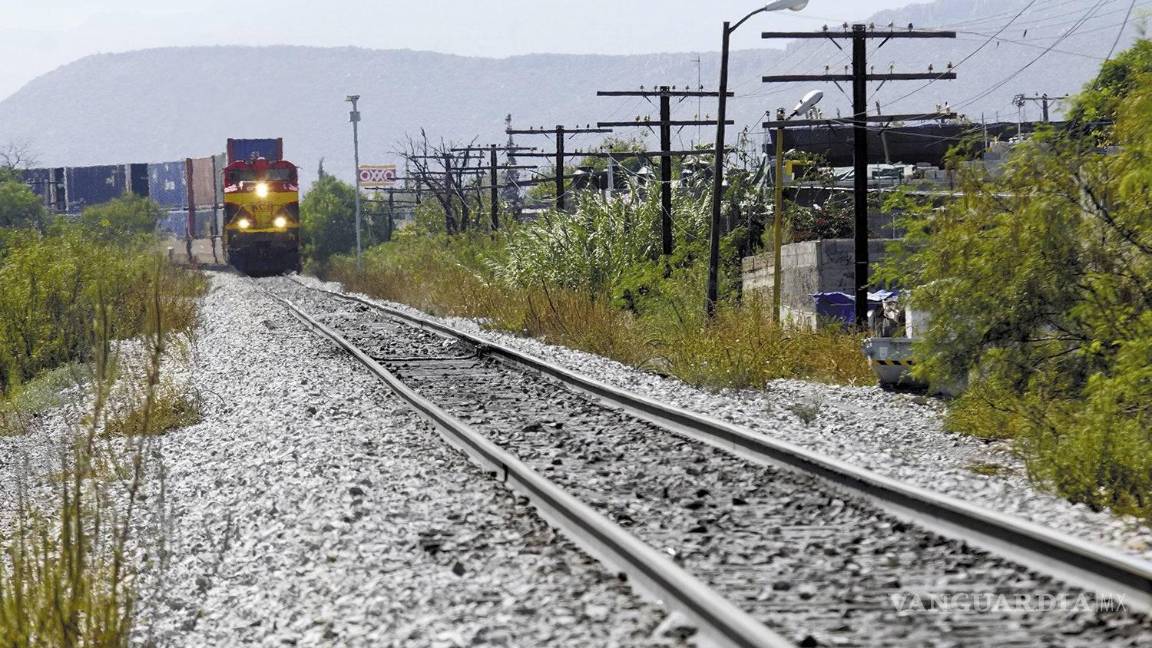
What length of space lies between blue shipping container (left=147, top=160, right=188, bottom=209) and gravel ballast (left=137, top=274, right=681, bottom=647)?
98.0 m

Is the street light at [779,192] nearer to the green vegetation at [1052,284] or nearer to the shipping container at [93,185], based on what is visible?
the green vegetation at [1052,284]

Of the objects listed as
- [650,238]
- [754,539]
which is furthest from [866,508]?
[650,238]

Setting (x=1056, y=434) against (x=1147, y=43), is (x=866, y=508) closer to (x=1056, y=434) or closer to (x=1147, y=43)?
(x=1056, y=434)

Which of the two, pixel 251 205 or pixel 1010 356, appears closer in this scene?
pixel 1010 356

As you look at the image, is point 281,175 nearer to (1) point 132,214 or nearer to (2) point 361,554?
(1) point 132,214

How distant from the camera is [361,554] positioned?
7.39 metres

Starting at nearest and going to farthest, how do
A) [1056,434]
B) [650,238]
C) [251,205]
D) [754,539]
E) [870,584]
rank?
[870,584] < [754,539] < [1056,434] < [650,238] < [251,205]

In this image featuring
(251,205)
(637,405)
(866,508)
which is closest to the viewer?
(866,508)

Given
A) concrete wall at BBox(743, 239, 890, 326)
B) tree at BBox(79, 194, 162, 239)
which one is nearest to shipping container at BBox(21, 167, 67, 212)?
tree at BBox(79, 194, 162, 239)

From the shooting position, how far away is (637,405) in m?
12.9

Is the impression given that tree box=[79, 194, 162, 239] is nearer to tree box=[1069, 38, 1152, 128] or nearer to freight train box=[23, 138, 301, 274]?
freight train box=[23, 138, 301, 274]

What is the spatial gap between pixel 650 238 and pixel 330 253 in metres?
49.7

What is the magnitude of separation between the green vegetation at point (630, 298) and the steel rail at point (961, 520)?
534cm

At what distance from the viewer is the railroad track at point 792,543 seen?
5.56 meters
